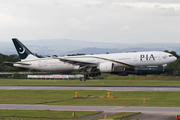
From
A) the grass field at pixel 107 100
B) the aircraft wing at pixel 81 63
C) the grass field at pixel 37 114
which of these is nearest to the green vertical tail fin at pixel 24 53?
the aircraft wing at pixel 81 63

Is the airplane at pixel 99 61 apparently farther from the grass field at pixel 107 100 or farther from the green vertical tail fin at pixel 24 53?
the grass field at pixel 107 100

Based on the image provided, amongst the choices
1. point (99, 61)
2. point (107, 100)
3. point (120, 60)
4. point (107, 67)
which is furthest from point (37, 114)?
point (99, 61)

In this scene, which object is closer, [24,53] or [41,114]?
[41,114]

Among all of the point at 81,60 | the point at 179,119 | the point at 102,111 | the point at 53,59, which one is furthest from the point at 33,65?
the point at 179,119

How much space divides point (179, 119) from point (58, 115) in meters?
8.47

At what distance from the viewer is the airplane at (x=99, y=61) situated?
56.1 m

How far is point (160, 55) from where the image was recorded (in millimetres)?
55906

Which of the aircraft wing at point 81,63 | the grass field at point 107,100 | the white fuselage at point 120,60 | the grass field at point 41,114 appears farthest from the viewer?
the aircraft wing at point 81,63

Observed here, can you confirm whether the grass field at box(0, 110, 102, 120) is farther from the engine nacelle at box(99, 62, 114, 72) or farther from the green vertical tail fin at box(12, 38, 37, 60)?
the green vertical tail fin at box(12, 38, 37, 60)

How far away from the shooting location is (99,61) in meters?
59.3

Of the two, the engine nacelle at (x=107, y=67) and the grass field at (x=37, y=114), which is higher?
the engine nacelle at (x=107, y=67)

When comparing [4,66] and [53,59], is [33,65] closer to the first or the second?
[53,59]

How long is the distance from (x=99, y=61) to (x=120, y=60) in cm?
470

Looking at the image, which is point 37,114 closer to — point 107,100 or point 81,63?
point 107,100
